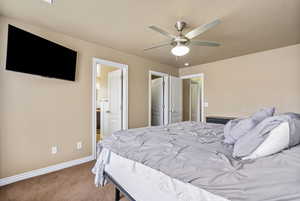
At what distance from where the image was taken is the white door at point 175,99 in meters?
4.70

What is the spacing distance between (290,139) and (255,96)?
3111 mm

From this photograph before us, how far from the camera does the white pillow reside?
1010 millimetres

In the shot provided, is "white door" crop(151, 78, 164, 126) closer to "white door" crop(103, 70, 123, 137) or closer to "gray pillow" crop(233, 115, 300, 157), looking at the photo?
"white door" crop(103, 70, 123, 137)

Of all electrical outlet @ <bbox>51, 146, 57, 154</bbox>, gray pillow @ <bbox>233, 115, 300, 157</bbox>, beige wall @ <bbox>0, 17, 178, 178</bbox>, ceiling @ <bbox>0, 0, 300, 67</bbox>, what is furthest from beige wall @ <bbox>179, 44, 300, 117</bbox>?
electrical outlet @ <bbox>51, 146, 57, 154</bbox>

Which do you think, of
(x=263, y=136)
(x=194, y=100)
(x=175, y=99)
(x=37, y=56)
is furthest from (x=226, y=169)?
(x=194, y=100)

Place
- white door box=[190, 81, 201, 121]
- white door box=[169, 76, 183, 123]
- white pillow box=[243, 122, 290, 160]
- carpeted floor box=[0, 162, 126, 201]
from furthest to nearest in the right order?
white door box=[190, 81, 201, 121]
white door box=[169, 76, 183, 123]
carpeted floor box=[0, 162, 126, 201]
white pillow box=[243, 122, 290, 160]

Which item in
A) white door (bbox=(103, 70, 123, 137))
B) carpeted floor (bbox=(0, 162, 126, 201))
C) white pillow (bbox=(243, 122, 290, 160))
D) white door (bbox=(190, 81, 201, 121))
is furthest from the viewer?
white door (bbox=(190, 81, 201, 121))

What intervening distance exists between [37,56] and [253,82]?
4588 mm

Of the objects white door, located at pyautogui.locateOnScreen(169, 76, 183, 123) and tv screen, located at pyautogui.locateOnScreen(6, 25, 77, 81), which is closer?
tv screen, located at pyautogui.locateOnScreen(6, 25, 77, 81)

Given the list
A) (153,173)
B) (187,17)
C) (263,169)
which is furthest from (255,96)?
(153,173)

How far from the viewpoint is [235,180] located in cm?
80

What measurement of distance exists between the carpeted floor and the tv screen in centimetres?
164

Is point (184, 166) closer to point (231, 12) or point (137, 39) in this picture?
point (231, 12)

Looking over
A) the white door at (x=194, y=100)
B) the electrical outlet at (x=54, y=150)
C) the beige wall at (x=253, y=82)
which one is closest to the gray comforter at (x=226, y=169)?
the electrical outlet at (x=54, y=150)
